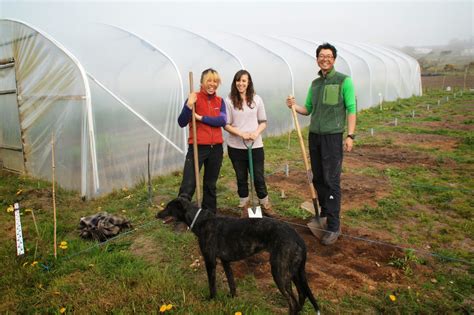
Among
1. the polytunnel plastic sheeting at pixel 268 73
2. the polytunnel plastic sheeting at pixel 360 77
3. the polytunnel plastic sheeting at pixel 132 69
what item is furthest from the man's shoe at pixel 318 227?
the polytunnel plastic sheeting at pixel 360 77

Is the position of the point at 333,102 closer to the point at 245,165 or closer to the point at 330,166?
the point at 330,166

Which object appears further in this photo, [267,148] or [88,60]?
[267,148]

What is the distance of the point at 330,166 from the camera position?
159 inches

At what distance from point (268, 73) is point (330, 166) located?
697 cm

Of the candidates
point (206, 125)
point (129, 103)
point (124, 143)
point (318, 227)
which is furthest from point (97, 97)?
point (318, 227)

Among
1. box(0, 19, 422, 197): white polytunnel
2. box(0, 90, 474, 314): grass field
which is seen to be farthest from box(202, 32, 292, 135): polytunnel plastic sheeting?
box(0, 90, 474, 314): grass field

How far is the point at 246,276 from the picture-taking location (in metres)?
3.50

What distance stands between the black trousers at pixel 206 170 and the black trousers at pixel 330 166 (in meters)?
1.18

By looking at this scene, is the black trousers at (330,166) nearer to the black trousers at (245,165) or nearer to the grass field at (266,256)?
the grass field at (266,256)

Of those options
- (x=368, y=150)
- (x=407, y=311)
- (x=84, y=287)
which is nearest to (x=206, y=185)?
(x=84, y=287)

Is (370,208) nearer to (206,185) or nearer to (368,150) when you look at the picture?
(206,185)

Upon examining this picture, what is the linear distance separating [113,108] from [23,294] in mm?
3708

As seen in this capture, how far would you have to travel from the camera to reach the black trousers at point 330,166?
13.2ft

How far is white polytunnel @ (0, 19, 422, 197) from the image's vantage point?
20.3 ft
